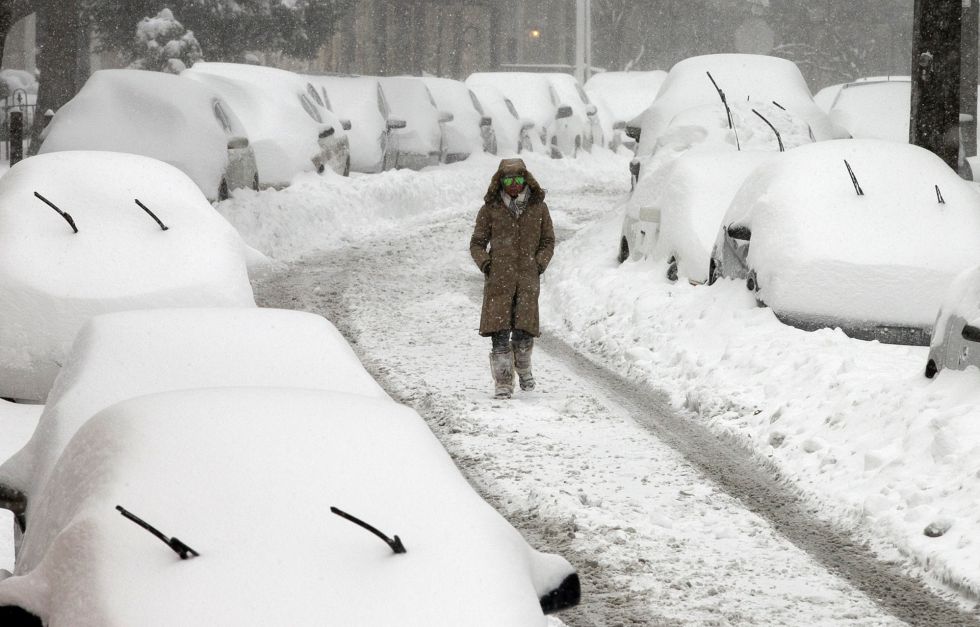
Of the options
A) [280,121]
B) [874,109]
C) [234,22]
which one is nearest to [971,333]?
[280,121]

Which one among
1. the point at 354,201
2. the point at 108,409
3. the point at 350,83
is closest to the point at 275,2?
the point at 350,83

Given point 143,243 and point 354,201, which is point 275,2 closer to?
point 354,201

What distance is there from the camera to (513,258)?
9039 mm

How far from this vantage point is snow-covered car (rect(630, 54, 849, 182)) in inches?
624

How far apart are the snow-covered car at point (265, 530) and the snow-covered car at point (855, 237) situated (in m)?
6.00

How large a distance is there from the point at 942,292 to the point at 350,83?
1458 cm

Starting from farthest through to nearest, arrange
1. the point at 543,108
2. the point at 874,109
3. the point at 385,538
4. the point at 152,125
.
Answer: the point at 543,108
the point at 874,109
the point at 152,125
the point at 385,538

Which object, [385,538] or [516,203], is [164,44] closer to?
[516,203]

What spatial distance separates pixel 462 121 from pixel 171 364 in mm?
20222

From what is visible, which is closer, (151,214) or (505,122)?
(151,214)

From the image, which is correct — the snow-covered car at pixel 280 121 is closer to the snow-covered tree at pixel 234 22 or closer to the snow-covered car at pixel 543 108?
the snow-covered car at pixel 543 108

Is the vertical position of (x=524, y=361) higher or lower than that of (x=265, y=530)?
lower

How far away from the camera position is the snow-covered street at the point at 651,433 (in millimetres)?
5387

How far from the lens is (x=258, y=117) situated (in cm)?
1698
